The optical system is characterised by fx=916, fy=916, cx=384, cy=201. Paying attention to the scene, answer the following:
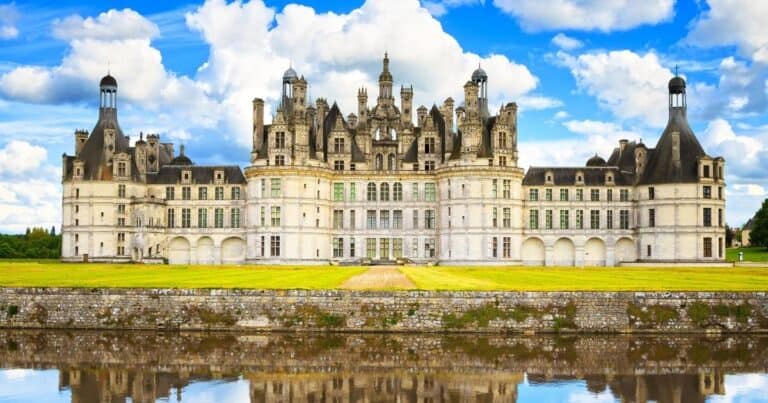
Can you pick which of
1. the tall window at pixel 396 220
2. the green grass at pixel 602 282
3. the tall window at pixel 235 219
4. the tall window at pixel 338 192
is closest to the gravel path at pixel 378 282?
the green grass at pixel 602 282

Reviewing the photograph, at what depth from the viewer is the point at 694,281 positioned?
46125mm

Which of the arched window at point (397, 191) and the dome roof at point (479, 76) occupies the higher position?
the dome roof at point (479, 76)

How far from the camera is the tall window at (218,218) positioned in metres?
77.2

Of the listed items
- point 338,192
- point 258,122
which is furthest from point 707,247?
point 258,122

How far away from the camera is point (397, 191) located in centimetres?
7512

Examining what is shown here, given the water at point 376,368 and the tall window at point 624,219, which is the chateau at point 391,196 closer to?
the tall window at point 624,219

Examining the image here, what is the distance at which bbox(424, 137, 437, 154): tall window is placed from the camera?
7469cm

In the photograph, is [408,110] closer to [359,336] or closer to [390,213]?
[390,213]

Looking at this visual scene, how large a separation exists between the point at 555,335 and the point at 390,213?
129ft

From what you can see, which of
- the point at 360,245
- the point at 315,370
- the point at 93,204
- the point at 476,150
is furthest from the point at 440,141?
→ the point at 315,370

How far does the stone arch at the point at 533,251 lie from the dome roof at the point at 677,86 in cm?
1670

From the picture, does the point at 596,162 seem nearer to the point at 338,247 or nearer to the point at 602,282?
the point at 338,247

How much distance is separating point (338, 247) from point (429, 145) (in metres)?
11.2

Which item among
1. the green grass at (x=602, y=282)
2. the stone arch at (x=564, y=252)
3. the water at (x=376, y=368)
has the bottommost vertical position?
the water at (x=376, y=368)
